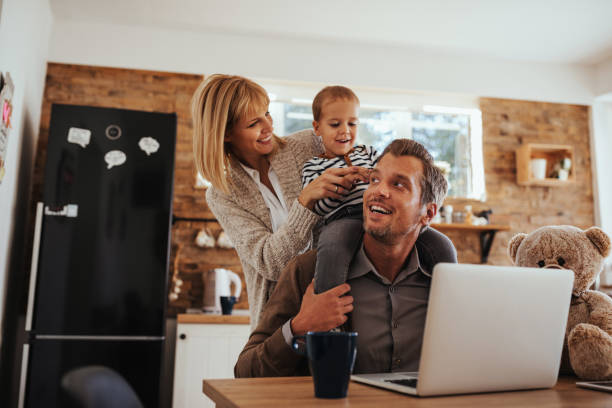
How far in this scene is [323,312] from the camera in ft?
3.67

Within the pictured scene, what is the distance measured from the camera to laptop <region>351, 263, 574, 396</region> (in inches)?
31.9

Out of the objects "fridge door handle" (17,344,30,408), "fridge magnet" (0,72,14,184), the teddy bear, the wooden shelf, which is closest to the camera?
the teddy bear

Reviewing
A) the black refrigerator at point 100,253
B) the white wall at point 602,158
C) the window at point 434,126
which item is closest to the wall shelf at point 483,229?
the window at point 434,126

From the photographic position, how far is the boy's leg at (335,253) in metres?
1.26

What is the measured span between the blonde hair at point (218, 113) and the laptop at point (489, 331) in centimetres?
96

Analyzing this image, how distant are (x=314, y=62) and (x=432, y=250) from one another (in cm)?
335

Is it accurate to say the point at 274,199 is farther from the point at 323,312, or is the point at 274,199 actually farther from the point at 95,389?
the point at 95,389

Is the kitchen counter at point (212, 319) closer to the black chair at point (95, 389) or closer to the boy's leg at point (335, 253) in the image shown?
the boy's leg at point (335, 253)

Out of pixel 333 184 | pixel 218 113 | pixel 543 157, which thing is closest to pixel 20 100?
pixel 218 113

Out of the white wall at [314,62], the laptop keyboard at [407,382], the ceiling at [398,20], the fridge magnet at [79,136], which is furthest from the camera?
the white wall at [314,62]

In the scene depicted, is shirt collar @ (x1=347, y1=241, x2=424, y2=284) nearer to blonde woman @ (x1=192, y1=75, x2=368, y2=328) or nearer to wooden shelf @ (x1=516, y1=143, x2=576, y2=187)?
blonde woman @ (x1=192, y1=75, x2=368, y2=328)

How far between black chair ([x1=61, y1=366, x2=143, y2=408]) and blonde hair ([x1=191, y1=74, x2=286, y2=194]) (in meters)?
0.98

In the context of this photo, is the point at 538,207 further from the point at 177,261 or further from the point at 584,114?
the point at 177,261

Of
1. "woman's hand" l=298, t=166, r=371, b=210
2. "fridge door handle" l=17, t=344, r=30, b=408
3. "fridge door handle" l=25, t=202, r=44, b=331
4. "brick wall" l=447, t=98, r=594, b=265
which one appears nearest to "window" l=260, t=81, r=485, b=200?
"brick wall" l=447, t=98, r=594, b=265
